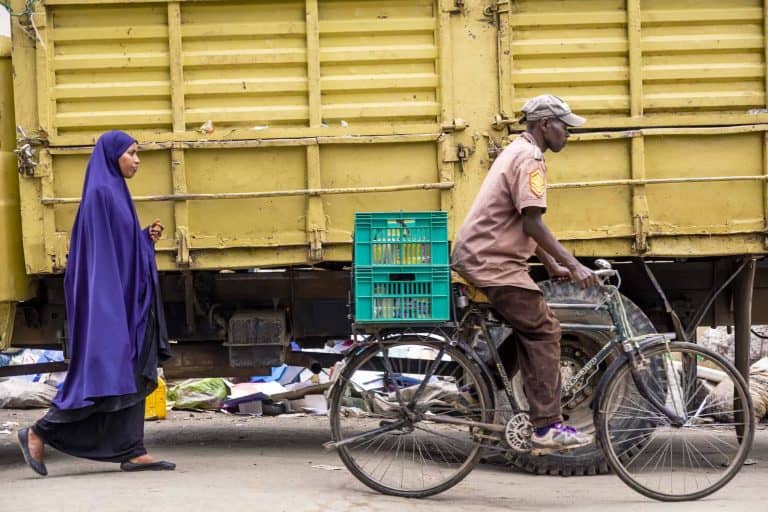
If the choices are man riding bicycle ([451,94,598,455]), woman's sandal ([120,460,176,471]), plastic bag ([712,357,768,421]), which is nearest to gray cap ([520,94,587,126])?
man riding bicycle ([451,94,598,455])

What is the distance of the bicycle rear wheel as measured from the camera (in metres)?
5.16

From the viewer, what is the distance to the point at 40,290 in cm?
648

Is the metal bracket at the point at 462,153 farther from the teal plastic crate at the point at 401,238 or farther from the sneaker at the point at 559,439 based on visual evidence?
the sneaker at the point at 559,439

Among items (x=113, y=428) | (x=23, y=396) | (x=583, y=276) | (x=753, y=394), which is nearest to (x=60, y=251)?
(x=113, y=428)

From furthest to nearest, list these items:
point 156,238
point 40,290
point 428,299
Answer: point 40,290 < point 156,238 < point 428,299

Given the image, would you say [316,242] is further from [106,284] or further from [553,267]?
[553,267]

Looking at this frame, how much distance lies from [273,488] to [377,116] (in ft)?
6.60

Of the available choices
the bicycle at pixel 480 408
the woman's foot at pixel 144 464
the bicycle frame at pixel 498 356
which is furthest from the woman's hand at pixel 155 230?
the bicycle frame at pixel 498 356

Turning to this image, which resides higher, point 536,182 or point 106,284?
point 536,182

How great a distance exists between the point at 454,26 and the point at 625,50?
910 mm

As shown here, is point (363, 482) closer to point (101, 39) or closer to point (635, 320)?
point (635, 320)

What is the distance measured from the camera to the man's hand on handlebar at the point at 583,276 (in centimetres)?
491

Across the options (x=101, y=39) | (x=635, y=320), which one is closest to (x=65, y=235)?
(x=101, y=39)

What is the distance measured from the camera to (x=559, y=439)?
500 cm
